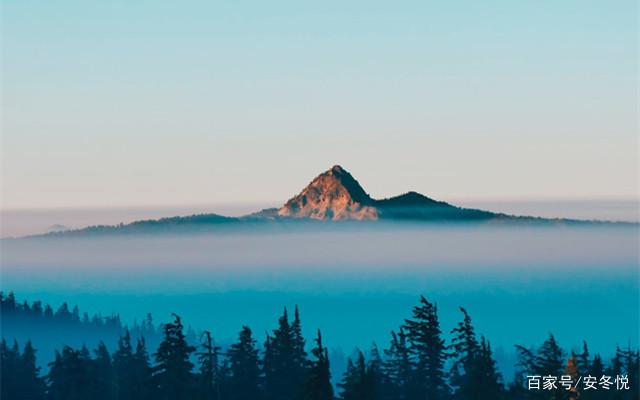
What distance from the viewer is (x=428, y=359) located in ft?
337

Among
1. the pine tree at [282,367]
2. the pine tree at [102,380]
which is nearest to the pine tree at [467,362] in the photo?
the pine tree at [282,367]

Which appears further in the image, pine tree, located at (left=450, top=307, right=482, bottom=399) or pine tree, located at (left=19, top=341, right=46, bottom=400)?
pine tree, located at (left=19, top=341, right=46, bottom=400)

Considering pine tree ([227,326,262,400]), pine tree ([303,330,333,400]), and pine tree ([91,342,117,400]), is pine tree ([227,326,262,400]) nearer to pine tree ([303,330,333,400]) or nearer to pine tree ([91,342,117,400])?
pine tree ([91,342,117,400])

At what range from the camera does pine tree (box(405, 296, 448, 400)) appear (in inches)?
3969

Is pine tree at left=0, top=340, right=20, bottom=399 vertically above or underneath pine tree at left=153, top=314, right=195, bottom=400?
underneath

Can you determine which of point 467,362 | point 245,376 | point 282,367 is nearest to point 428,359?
point 467,362

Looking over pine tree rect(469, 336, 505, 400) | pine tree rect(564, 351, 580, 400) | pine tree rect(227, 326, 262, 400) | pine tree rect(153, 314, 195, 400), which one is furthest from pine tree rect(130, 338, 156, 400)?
pine tree rect(564, 351, 580, 400)

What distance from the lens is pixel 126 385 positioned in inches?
4739

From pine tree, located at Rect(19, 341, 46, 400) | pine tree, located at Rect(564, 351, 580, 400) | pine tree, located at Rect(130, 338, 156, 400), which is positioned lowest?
pine tree, located at Rect(19, 341, 46, 400)

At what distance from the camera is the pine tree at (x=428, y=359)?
100812 millimetres

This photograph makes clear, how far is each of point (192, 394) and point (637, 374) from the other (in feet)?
121

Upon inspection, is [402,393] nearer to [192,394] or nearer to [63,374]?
[192,394]

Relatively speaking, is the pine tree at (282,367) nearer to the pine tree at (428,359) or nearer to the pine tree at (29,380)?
the pine tree at (428,359)

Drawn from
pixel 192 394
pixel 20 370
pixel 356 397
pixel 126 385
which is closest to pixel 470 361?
pixel 356 397
